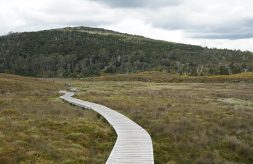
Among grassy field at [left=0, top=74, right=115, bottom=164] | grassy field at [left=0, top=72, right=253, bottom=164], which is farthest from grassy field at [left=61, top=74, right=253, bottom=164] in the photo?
grassy field at [left=0, top=74, right=115, bottom=164]

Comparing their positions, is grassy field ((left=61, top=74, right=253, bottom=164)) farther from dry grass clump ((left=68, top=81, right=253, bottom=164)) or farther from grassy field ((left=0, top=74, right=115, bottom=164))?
grassy field ((left=0, top=74, right=115, bottom=164))

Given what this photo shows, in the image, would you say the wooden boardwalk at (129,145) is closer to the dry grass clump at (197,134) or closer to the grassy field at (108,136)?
the grassy field at (108,136)

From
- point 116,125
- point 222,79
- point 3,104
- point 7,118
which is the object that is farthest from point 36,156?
point 222,79

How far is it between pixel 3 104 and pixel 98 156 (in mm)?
22887

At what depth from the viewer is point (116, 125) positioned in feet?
86.9

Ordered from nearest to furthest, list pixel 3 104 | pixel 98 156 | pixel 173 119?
1. pixel 98 156
2. pixel 173 119
3. pixel 3 104

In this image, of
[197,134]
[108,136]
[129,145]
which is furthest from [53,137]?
[197,134]

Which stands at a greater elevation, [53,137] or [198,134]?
[53,137]

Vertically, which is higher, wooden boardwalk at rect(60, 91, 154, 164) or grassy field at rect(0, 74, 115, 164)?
wooden boardwalk at rect(60, 91, 154, 164)

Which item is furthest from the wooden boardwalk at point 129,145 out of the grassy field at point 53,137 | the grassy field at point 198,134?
the grassy field at point 198,134

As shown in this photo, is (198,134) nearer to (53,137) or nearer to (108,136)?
(108,136)

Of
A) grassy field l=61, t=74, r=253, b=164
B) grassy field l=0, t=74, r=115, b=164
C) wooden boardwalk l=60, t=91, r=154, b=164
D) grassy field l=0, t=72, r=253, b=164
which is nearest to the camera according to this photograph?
wooden boardwalk l=60, t=91, r=154, b=164

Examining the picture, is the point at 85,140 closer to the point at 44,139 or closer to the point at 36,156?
the point at 44,139

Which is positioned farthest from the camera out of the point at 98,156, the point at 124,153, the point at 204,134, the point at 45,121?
the point at 45,121
